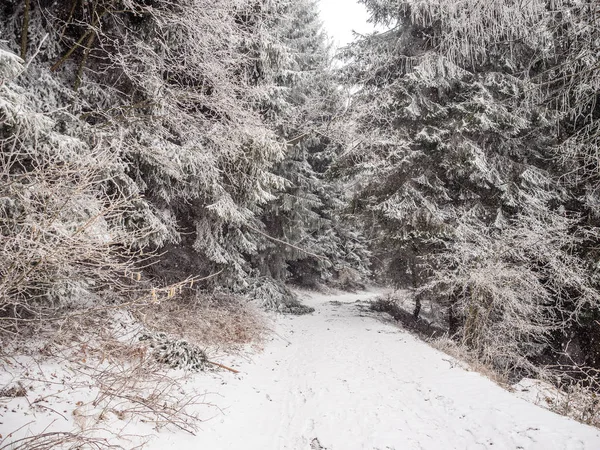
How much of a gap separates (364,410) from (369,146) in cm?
731

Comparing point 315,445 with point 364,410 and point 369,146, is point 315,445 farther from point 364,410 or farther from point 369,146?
point 369,146

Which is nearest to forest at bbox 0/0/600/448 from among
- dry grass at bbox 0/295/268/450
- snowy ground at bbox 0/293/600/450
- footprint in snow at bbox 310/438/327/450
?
dry grass at bbox 0/295/268/450

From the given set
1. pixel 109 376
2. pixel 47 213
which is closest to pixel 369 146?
pixel 109 376

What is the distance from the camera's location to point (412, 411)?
183 inches

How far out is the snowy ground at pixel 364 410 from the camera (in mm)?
3756

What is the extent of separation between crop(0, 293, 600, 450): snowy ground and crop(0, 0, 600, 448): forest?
1.74 meters

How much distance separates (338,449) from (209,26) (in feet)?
20.3

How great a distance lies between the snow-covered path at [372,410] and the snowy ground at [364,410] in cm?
1

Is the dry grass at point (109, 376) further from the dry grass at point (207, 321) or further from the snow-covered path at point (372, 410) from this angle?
the snow-covered path at point (372, 410)

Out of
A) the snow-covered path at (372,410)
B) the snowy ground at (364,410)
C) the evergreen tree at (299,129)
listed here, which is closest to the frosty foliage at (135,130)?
the evergreen tree at (299,129)

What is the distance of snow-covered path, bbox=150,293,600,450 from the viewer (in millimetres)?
3779

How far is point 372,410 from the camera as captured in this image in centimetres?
472

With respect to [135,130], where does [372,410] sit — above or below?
below

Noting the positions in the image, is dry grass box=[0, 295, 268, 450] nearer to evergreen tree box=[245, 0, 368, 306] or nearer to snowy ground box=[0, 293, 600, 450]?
snowy ground box=[0, 293, 600, 450]
